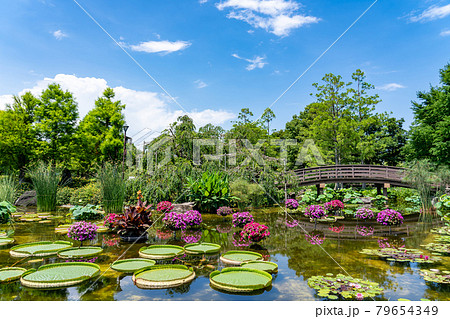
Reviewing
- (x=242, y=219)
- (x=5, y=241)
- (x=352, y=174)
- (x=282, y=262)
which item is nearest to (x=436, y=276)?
(x=282, y=262)

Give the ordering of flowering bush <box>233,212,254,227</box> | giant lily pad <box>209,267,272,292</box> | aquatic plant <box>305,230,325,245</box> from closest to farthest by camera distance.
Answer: giant lily pad <box>209,267,272,292</box> → aquatic plant <box>305,230,325,245</box> → flowering bush <box>233,212,254,227</box>

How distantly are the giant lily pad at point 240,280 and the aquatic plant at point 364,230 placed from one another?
4846mm

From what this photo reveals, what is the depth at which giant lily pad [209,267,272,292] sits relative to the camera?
3602 millimetres

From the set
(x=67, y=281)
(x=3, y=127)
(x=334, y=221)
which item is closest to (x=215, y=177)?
(x=334, y=221)

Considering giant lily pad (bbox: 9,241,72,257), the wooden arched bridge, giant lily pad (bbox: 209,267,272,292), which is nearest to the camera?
giant lily pad (bbox: 209,267,272,292)

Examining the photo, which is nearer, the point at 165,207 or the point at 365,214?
the point at 365,214

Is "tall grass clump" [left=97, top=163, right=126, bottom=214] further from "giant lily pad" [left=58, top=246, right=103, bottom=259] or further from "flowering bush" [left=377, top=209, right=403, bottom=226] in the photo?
"flowering bush" [left=377, top=209, right=403, bottom=226]

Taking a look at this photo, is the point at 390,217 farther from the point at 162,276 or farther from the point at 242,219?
the point at 162,276

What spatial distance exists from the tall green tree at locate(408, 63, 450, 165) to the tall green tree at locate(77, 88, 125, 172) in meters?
23.8

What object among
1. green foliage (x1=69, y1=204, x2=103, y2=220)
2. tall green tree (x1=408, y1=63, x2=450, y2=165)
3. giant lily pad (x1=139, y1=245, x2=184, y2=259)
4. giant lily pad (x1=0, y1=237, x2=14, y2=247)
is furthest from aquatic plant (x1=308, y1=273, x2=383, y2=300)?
tall green tree (x1=408, y1=63, x2=450, y2=165)

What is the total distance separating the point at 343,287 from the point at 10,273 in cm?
465

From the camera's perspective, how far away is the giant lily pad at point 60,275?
3.63m

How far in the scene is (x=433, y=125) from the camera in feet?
67.2

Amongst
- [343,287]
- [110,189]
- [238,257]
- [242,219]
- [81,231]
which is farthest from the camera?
[110,189]
